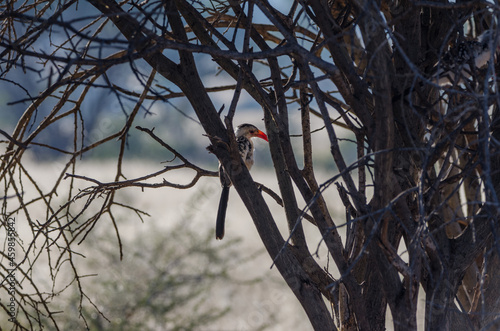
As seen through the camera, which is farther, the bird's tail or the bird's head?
the bird's head

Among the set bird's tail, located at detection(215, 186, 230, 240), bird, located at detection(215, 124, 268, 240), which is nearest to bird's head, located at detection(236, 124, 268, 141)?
bird, located at detection(215, 124, 268, 240)

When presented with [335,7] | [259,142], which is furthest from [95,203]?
[335,7]

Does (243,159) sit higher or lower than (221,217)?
higher

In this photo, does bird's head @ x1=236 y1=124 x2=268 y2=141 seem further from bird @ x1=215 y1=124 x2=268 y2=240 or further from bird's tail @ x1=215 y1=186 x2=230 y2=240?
bird's tail @ x1=215 y1=186 x2=230 y2=240

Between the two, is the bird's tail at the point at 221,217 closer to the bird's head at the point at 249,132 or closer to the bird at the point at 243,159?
the bird at the point at 243,159

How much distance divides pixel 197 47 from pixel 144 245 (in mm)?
7018

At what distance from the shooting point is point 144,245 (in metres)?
8.74

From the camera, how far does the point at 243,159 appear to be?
455 centimetres

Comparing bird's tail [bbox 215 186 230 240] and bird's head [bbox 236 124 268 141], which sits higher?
bird's head [bbox 236 124 268 141]

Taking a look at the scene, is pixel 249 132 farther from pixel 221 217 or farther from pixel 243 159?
pixel 221 217

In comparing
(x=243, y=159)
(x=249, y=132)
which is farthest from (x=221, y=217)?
(x=249, y=132)

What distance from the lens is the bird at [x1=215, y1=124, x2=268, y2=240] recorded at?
374cm

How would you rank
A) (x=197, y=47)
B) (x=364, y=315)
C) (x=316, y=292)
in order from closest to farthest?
(x=197, y=47)
(x=364, y=315)
(x=316, y=292)

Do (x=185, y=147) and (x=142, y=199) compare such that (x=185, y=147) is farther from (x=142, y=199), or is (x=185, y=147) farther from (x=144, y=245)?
(x=144, y=245)
